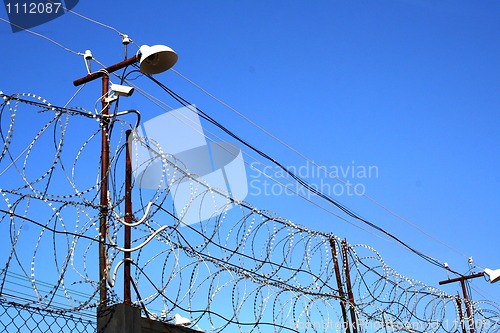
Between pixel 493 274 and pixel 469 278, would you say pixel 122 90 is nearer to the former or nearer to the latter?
pixel 493 274

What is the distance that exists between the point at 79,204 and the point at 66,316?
1188mm

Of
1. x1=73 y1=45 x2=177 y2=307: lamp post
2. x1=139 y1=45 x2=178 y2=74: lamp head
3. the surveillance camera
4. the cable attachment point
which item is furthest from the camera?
the cable attachment point

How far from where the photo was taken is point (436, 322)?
14.4m

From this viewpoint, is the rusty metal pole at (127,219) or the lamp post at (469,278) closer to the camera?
the rusty metal pole at (127,219)

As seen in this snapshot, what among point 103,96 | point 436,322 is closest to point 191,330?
point 103,96

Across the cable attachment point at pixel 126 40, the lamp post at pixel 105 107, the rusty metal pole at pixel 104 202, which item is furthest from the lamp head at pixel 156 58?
the cable attachment point at pixel 126 40

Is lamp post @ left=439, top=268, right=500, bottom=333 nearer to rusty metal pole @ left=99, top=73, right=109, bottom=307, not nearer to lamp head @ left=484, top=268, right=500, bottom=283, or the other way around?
lamp head @ left=484, top=268, right=500, bottom=283

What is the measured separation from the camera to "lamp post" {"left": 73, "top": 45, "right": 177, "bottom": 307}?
7586mm

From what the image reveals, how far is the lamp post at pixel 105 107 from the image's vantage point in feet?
24.9

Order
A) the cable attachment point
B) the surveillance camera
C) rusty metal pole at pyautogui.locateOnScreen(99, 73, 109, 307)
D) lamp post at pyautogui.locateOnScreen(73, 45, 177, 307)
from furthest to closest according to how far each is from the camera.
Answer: the cable attachment point → the surveillance camera → lamp post at pyautogui.locateOnScreen(73, 45, 177, 307) → rusty metal pole at pyautogui.locateOnScreen(99, 73, 109, 307)

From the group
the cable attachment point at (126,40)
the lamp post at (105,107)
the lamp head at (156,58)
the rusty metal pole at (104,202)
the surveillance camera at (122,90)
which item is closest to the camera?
the rusty metal pole at (104,202)

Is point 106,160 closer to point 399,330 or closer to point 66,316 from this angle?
point 66,316

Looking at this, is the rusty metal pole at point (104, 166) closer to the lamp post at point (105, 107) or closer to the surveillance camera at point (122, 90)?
the lamp post at point (105, 107)

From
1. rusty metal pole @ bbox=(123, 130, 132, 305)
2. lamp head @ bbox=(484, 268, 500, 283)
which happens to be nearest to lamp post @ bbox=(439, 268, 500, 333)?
lamp head @ bbox=(484, 268, 500, 283)
